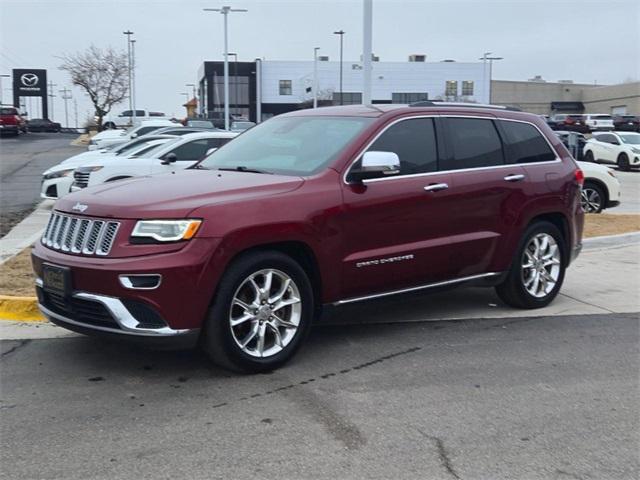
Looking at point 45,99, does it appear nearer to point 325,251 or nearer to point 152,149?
point 152,149

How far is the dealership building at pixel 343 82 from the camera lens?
8425 centimetres

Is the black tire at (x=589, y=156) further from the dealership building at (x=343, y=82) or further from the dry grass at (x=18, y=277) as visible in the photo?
the dealership building at (x=343, y=82)

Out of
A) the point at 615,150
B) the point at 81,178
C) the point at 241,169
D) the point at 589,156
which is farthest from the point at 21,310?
the point at 589,156

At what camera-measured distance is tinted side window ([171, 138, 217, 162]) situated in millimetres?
13039

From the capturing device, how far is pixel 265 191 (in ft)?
16.8

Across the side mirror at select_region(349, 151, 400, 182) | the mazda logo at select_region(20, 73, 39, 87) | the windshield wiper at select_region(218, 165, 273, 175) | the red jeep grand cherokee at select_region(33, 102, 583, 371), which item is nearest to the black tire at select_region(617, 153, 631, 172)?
the red jeep grand cherokee at select_region(33, 102, 583, 371)

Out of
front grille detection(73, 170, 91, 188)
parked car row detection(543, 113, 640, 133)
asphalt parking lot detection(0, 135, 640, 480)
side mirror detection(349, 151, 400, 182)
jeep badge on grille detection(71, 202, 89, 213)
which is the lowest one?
asphalt parking lot detection(0, 135, 640, 480)

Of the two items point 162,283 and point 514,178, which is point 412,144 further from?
point 162,283

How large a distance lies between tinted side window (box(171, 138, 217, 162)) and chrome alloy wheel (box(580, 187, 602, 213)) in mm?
7527

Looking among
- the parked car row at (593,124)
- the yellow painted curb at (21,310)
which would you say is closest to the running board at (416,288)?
the yellow painted curb at (21,310)

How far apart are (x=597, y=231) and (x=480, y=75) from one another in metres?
77.1

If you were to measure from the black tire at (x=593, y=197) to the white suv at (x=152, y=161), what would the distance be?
713 centimetres

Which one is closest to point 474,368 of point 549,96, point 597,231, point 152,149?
point 597,231

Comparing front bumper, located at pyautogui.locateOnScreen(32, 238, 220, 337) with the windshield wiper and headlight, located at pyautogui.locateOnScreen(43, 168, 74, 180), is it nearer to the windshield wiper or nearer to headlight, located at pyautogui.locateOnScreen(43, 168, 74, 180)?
the windshield wiper
